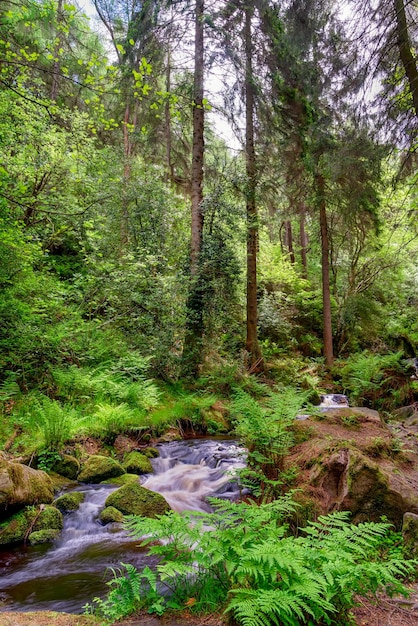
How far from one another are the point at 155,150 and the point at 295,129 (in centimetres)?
716

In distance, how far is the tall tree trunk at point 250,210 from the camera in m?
12.3

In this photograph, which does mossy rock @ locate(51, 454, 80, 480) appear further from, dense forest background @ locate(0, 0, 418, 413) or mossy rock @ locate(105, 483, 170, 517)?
dense forest background @ locate(0, 0, 418, 413)

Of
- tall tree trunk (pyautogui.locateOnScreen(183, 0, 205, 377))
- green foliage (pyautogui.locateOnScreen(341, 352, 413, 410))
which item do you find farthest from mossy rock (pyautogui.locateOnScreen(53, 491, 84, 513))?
green foliage (pyautogui.locateOnScreen(341, 352, 413, 410))

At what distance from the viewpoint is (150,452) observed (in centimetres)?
729

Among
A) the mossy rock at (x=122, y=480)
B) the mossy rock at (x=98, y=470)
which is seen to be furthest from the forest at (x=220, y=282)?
the mossy rock at (x=122, y=480)

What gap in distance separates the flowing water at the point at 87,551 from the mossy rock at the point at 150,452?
24 centimetres

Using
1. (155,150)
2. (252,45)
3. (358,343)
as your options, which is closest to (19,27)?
(155,150)

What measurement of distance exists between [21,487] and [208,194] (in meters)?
9.97

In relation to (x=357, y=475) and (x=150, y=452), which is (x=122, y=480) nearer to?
(x=150, y=452)

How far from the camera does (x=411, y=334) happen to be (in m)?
17.1

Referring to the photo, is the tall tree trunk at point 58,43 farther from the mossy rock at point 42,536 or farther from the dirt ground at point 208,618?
the mossy rock at point 42,536

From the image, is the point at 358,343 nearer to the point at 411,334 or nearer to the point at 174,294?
the point at 411,334

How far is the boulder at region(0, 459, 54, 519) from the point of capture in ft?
14.3

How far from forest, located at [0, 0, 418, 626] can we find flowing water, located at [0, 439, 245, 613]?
36 cm
